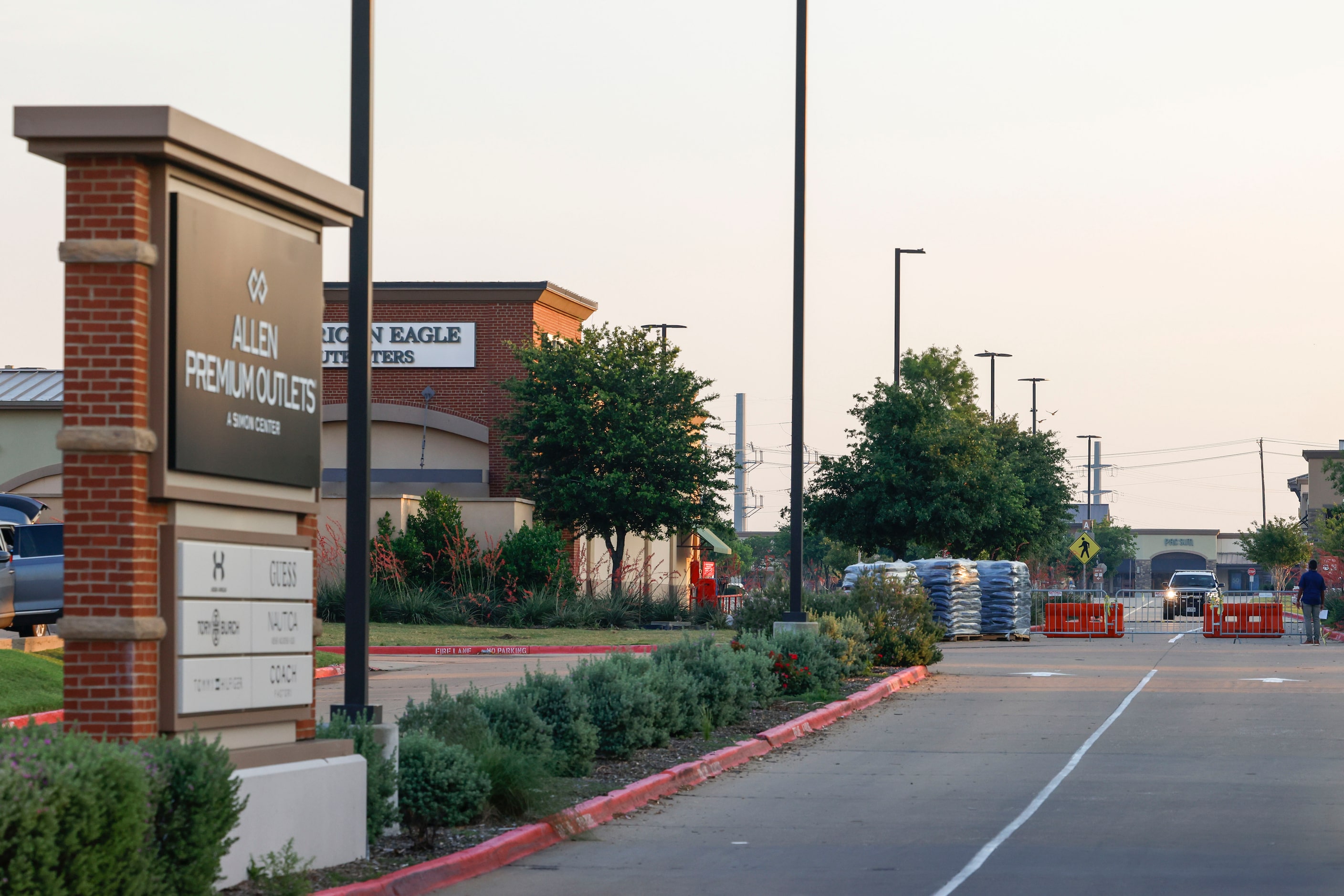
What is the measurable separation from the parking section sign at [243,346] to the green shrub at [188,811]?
5.02 ft

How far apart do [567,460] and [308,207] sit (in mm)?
32859

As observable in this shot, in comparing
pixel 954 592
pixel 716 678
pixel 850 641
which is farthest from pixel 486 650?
pixel 716 678

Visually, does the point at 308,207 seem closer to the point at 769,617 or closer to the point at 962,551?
the point at 769,617

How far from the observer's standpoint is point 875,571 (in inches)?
1262

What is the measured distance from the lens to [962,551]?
49688 millimetres

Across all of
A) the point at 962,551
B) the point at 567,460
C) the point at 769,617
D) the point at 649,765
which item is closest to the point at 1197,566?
the point at 962,551

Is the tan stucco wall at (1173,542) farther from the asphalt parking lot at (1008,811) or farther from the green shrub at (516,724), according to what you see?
the green shrub at (516,724)

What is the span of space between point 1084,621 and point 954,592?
546cm

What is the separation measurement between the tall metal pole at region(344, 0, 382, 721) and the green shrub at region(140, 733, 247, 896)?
2.77 m

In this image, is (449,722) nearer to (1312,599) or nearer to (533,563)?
(533,563)

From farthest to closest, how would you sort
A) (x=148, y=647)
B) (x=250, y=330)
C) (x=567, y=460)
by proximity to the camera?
1. (x=567, y=460)
2. (x=250, y=330)
3. (x=148, y=647)

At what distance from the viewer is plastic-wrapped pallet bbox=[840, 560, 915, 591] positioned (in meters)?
31.5

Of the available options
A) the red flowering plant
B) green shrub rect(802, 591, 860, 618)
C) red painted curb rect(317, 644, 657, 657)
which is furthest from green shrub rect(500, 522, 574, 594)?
the red flowering plant

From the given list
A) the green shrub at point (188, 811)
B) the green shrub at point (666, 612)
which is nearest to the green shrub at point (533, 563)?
the green shrub at point (666, 612)
